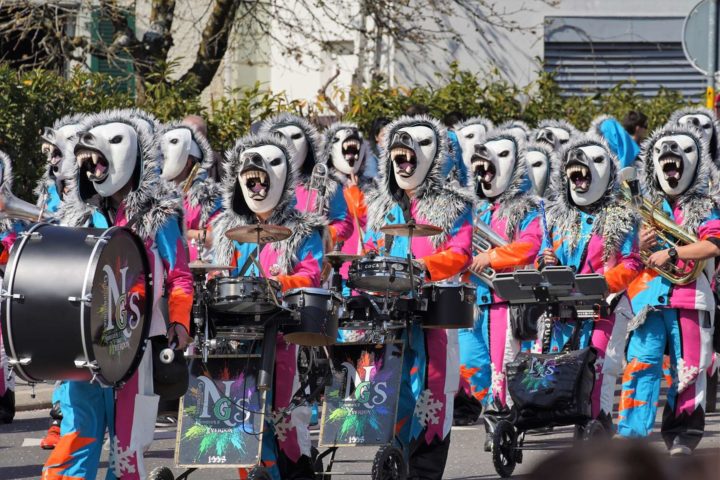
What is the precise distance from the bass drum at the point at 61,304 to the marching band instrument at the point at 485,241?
175 inches

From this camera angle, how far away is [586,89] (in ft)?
67.8

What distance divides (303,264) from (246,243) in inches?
11.3

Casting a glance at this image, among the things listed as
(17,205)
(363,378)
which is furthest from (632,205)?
(17,205)

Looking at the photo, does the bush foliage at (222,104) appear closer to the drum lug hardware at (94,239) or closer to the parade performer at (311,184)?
the parade performer at (311,184)

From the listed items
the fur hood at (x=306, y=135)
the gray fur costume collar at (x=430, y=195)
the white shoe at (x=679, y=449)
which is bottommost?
the white shoe at (x=679, y=449)

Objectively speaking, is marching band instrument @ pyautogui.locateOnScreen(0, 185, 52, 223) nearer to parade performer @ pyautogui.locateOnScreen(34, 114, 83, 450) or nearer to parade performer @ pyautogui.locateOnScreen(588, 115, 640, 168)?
parade performer @ pyautogui.locateOnScreen(34, 114, 83, 450)

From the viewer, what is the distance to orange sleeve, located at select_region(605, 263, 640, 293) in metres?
8.34

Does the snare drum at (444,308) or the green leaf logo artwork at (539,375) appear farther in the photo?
the green leaf logo artwork at (539,375)

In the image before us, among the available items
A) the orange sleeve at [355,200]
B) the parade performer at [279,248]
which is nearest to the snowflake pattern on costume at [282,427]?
the parade performer at [279,248]

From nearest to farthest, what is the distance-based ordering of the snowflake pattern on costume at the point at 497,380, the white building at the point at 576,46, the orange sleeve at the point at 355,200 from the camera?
the snowflake pattern on costume at the point at 497,380 < the orange sleeve at the point at 355,200 < the white building at the point at 576,46

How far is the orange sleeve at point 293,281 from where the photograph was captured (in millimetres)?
6734

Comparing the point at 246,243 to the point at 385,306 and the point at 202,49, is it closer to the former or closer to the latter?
the point at 385,306

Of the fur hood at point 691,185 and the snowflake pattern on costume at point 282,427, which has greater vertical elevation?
Answer: the fur hood at point 691,185

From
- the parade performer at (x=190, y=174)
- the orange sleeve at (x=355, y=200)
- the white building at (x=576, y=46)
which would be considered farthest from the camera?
the white building at (x=576, y=46)
